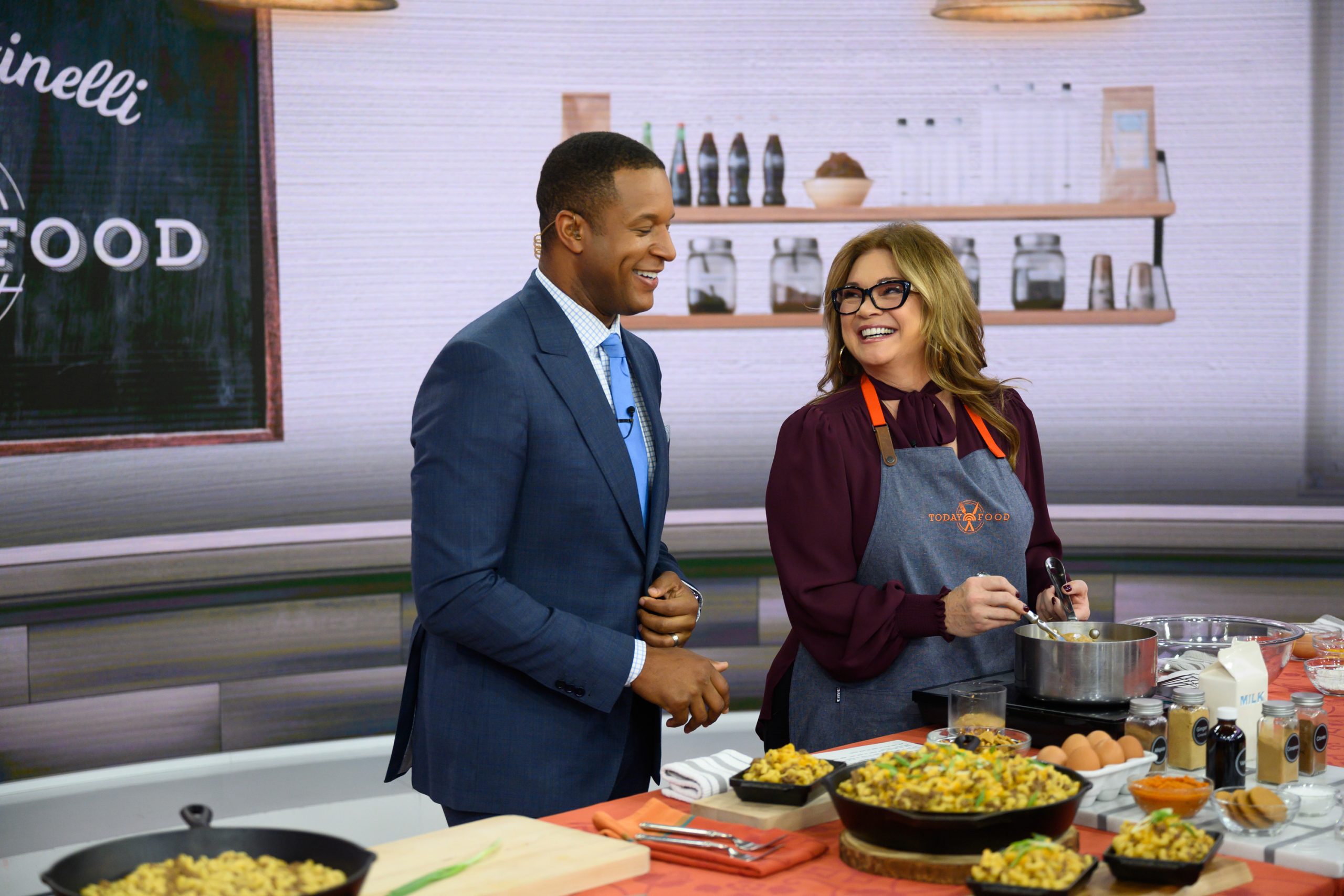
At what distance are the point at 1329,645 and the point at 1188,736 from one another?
2.92ft

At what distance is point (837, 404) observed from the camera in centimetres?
249

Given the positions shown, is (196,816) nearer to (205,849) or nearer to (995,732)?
(205,849)

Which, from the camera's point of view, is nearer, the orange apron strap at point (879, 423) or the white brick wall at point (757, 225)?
the orange apron strap at point (879, 423)

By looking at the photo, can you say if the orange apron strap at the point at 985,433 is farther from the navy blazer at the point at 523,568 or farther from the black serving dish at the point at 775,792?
the black serving dish at the point at 775,792

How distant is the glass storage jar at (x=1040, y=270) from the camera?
4668 millimetres

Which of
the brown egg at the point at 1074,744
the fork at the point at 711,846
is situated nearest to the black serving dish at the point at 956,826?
the fork at the point at 711,846

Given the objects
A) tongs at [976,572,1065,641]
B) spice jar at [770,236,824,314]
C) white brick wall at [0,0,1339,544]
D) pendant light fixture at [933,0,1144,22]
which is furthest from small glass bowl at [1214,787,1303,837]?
pendant light fixture at [933,0,1144,22]

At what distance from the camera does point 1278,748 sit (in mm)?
1797

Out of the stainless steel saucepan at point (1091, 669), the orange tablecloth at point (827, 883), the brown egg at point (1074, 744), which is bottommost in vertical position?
the orange tablecloth at point (827, 883)

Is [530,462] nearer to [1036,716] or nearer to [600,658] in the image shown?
[600,658]

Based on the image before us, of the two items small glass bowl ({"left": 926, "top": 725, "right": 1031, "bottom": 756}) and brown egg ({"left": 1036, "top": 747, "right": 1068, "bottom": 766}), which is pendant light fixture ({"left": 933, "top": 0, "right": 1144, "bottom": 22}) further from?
brown egg ({"left": 1036, "top": 747, "right": 1068, "bottom": 766})

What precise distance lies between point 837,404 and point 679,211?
222cm

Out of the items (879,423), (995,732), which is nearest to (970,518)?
(879,423)

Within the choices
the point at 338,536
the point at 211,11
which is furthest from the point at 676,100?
the point at 338,536
